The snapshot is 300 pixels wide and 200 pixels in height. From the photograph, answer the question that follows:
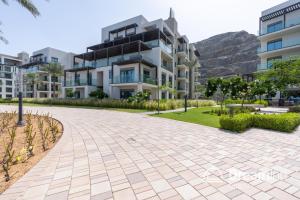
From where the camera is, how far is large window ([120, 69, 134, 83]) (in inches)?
976

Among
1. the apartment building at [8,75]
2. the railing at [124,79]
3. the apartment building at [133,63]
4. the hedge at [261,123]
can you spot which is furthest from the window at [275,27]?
the apartment building at [8,75]

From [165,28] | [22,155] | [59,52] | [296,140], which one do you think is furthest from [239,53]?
[22,155]

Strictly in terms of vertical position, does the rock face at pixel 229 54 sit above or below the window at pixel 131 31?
above

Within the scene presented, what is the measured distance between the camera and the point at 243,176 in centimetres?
356

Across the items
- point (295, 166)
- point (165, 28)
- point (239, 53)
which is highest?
point (239, 53)

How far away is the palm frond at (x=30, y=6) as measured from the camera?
8898 mm

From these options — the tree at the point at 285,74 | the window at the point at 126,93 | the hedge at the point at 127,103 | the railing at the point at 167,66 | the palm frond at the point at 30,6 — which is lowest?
the hedge at the point at 127,103

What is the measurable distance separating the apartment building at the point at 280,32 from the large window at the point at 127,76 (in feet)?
75.9

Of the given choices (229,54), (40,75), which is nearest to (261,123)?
(40,75)

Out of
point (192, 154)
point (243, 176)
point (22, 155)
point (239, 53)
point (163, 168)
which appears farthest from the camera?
point (239, 53)

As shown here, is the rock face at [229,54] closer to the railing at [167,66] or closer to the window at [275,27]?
the window at [275,27]

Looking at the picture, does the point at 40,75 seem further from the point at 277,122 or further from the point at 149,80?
the point at 277,122

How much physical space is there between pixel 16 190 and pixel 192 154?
4.20 metres

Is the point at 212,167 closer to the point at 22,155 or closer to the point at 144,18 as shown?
the point at 22,155
